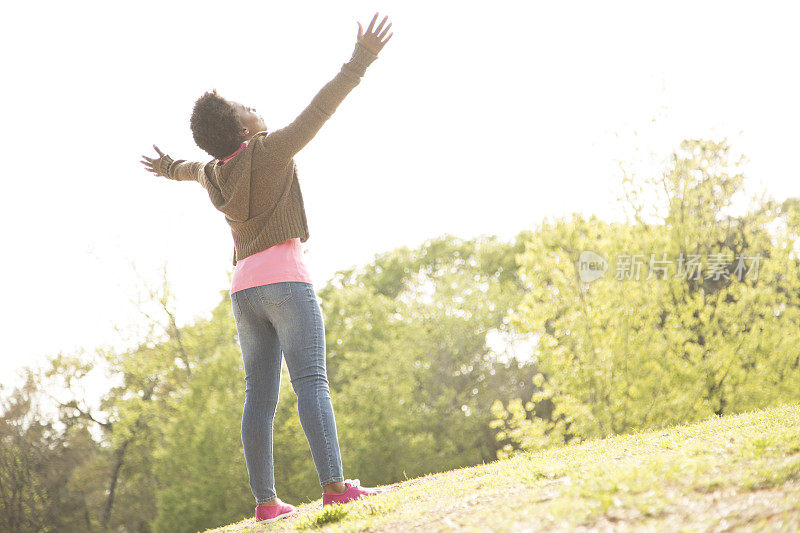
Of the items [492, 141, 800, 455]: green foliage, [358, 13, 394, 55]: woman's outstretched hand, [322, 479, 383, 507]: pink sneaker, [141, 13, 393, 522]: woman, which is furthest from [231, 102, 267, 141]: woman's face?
[492, 141, 800, 455]: green foliage

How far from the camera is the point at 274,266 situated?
3.40m

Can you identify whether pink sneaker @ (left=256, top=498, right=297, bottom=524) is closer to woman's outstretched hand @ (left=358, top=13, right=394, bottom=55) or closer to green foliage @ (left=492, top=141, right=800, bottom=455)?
woman's outstretched hand @ (left=358, top=13, right=394, bottom=55)

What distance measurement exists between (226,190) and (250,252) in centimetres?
33

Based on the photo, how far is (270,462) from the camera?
360 centimetres

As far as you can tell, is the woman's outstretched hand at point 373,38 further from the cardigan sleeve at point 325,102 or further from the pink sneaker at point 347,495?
the pink sneaker at point 347,495

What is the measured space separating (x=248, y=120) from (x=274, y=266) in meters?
0.79

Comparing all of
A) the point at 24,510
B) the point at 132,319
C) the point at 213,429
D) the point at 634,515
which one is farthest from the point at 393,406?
the point at 634,515

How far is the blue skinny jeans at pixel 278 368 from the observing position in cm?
331

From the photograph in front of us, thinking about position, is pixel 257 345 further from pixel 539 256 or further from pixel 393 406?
pixel 393 406

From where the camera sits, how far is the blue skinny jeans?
3.31 meters

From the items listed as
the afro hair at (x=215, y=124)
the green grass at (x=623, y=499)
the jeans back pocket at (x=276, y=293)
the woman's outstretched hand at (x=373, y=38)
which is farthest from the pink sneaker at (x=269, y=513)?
the woman's outstretched hand at (x=373, y=38)

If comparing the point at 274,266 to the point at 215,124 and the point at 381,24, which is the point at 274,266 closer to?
the point at 215,124

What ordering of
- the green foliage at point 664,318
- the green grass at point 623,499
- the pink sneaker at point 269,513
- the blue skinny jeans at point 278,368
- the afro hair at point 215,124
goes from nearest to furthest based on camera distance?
the green grass at point 623,499, the blue skinny jeans at point 278,368, the afro hair at point 215,124, the pink sneaker at point 269,513, the green foliage at point 664,318

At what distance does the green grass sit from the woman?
1.17 ft
